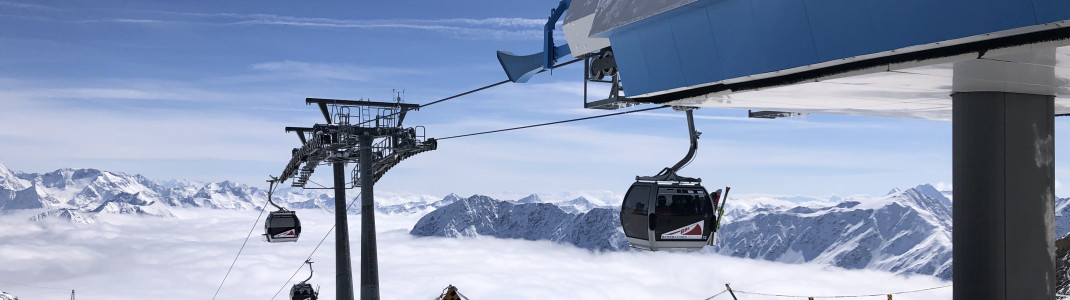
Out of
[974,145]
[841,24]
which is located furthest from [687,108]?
[841,24]

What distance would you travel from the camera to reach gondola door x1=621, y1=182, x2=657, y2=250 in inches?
481

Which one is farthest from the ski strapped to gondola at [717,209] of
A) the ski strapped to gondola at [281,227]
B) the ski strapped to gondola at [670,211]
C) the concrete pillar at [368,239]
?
the ski strapped to gondola at [281,227]

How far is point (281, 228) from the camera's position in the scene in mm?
34438

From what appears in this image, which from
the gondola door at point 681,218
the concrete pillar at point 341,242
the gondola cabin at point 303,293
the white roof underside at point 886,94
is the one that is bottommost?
the gondola cabin at point 303,293

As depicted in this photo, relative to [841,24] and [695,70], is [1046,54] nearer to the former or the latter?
[841,24]

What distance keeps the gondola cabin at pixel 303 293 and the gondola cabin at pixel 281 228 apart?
5315 millimetres

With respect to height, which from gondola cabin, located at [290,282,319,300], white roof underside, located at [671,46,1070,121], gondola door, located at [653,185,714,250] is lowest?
gondola cabin, located at [290,282,319,300]

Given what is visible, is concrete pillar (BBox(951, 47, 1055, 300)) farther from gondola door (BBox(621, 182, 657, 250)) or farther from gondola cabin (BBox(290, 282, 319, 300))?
gondola cabin (BBox(290, 282, 319, 300))

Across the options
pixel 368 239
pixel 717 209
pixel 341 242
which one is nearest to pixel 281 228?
pixel 341 242

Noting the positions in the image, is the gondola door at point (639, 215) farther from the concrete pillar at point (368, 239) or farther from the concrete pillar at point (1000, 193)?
the concrete pillar at point (368, 239)

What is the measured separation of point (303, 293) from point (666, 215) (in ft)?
100

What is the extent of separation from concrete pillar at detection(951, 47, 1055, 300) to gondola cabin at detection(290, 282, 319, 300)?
34.0m

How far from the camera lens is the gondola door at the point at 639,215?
1222 cm

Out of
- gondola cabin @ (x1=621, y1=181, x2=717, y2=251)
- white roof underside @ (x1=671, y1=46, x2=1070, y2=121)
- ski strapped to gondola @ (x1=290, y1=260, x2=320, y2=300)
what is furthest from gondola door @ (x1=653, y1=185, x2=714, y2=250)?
ski strapped to gondola @ (x1=290, y1=260, x2=320, y2=300)
